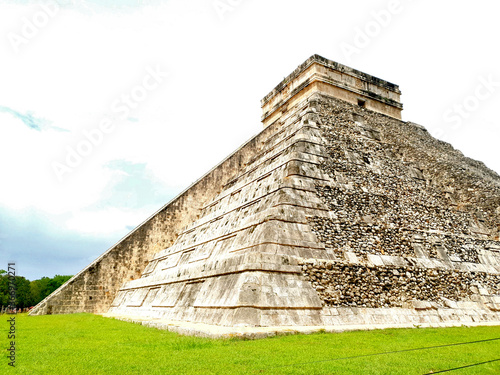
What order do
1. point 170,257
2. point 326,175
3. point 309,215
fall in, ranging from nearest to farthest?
point 309,215
point 326,175
point 170,257

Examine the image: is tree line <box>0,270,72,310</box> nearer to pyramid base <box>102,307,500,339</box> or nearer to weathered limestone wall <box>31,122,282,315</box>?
weathered limestone wall <box>31,122,282,315</box>

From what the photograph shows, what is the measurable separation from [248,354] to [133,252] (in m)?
9.42

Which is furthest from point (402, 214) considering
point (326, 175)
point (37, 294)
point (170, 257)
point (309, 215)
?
point (37, 294)

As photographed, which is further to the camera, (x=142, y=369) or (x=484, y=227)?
(x=484, y=227)

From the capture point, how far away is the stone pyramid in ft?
24.2

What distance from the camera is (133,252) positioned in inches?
519

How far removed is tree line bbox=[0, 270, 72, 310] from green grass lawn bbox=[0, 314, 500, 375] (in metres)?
19.3

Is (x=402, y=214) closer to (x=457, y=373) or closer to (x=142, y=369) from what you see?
(x=457, y=373)

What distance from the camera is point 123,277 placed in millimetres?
12898

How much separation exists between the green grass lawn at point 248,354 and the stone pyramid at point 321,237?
0.69 meters

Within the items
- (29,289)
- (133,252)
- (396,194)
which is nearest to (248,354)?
(396,194)

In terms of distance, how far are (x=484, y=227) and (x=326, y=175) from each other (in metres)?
6.20

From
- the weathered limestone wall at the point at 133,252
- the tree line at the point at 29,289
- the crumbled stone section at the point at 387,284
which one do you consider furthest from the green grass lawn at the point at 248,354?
the tree line at the point at 29,289

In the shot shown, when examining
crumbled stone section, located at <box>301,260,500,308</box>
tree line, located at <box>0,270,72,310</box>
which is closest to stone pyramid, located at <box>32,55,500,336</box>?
crumbled stone section, located at <box>301,260,500,308</box>
